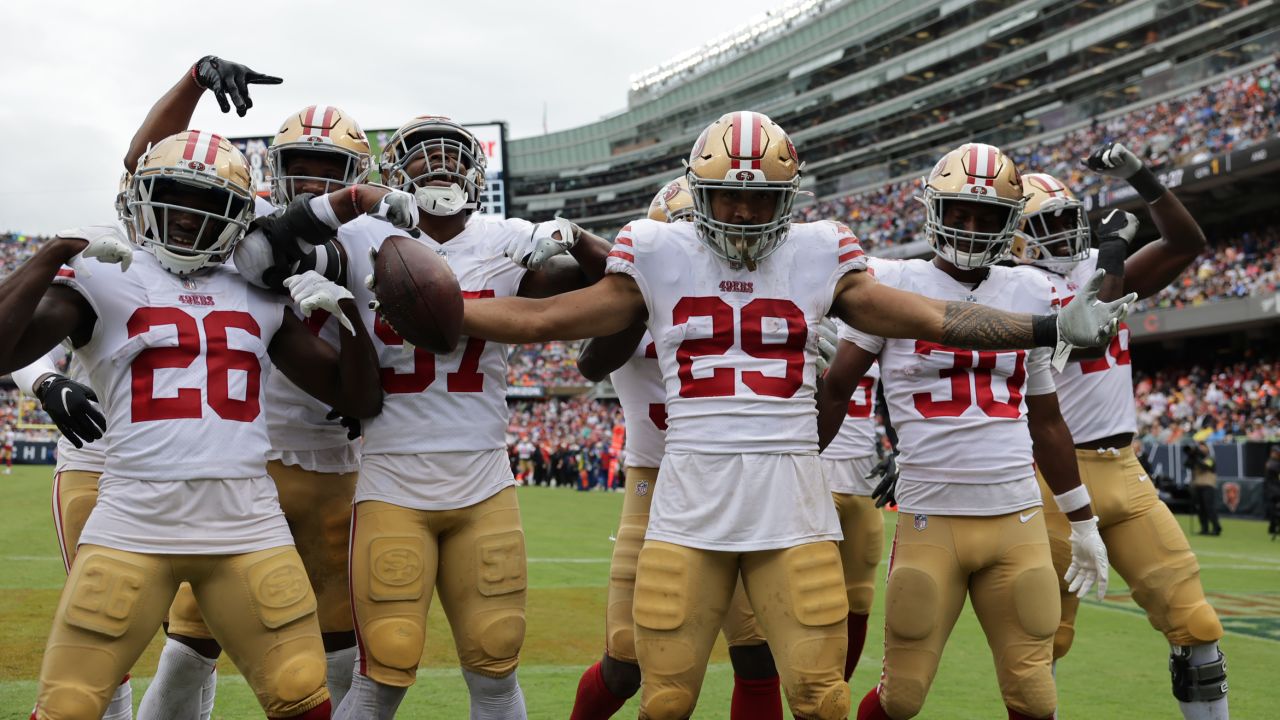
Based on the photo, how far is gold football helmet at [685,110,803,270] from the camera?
3.54m

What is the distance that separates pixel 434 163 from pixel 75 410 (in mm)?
1437

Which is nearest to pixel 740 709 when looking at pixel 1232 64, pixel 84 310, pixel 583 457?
pixel 84 310

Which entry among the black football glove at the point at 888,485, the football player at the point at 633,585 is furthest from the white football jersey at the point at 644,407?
the black football glove at the point at 888,485

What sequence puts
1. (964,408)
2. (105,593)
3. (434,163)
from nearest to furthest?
(105,593)
(434,163)
(964,408)

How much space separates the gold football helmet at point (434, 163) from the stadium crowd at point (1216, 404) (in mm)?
18909

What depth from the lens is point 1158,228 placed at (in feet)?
16.8

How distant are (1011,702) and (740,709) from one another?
979 mm

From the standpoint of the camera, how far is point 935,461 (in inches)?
164

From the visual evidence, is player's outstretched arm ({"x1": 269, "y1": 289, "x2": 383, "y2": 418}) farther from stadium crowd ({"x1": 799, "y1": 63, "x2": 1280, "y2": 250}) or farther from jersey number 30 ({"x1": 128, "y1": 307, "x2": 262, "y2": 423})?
stadium crowd ({"x1": 799, "y1": 63, "x2": 1280, "y2": 250})

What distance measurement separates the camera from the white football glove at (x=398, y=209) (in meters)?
3.32

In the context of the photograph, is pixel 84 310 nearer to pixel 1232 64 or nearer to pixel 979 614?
pixel 979 614

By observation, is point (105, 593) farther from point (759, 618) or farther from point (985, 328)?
point (985, 328)

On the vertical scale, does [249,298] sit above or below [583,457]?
above

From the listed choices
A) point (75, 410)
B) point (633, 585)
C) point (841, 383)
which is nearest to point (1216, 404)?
point (841, 383)
